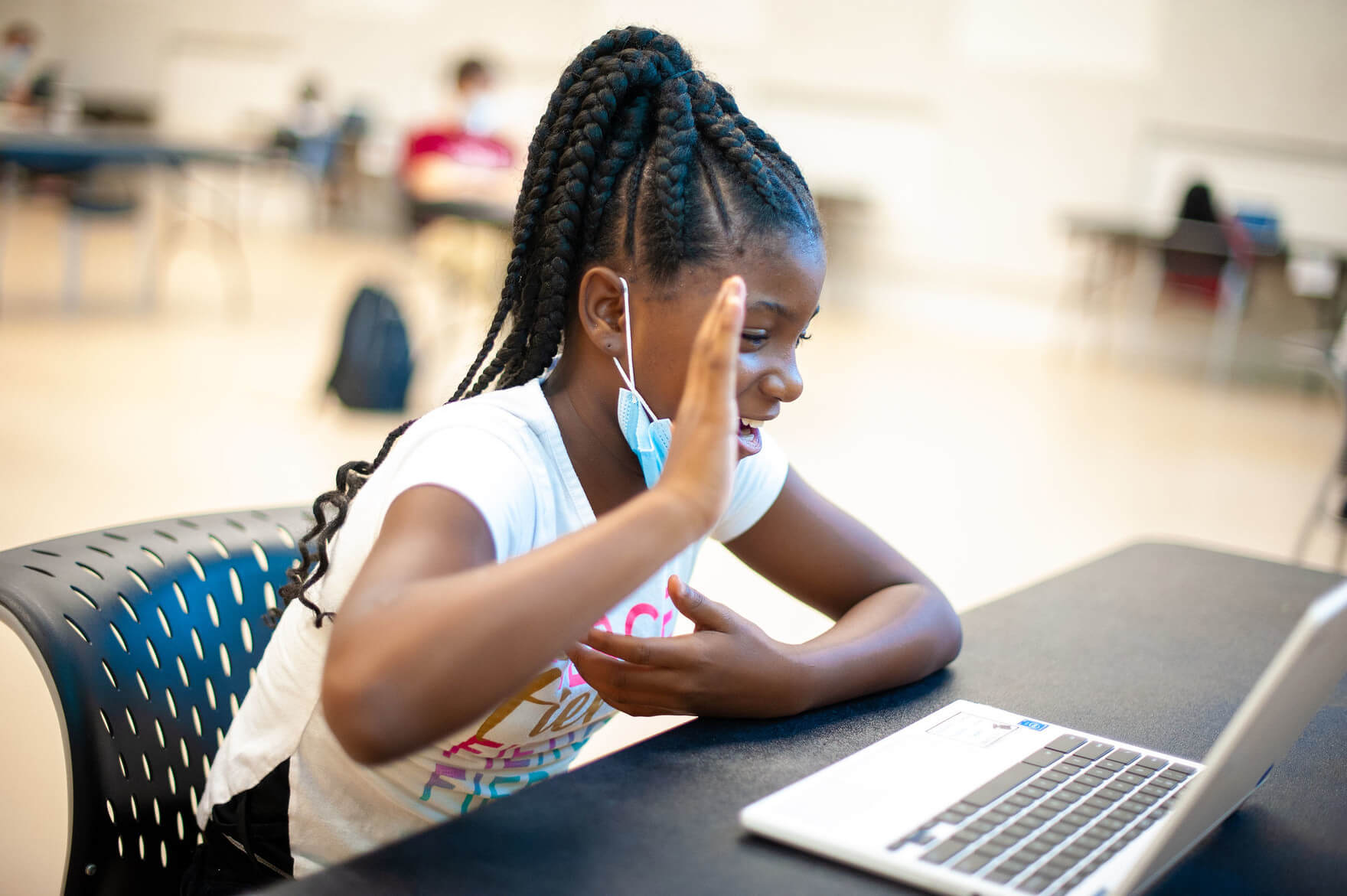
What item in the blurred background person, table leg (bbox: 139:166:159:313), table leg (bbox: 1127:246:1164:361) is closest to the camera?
table leg (bbox: 139:166:159:313)

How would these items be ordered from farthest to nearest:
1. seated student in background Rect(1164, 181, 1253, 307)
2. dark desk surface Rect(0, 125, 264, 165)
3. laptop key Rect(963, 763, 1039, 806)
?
seated student in background Rect(1164, 181, 1253, 307) < dark desk surface Rect(0, 125, 264, 165) < laptop key Rect(963, 763, 1039, 806)

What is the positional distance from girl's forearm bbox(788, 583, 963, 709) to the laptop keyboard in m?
0.14

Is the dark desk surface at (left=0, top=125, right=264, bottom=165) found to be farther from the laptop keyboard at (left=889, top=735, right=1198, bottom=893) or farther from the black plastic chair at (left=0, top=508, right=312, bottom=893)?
the laptop keyboard at (left=889, top=735, right=1198, bottom=893)

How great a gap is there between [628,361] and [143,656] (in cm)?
43

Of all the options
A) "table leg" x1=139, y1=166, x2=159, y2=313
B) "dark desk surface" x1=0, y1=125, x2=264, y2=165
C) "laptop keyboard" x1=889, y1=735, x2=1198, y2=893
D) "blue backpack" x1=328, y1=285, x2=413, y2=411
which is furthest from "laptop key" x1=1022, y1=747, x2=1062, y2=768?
"table leg" x1=139, y1=166, x2=159, y2=313

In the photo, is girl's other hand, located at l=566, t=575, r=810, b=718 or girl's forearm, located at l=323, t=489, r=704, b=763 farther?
girl's other hand, located at l=566, t=575, r=810, b=718

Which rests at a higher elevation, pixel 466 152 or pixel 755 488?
pixel 466 152

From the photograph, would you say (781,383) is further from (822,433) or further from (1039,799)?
(822,433)

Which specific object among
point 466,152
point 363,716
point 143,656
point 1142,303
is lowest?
point 143,656

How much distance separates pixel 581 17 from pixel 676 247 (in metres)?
9.31

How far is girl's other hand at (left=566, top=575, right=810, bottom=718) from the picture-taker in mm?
784

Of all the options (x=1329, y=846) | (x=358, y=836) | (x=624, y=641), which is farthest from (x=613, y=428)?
(x=1329, y=846)

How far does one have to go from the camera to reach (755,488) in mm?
1047

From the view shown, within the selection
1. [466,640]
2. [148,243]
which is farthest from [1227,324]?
[466,640]
